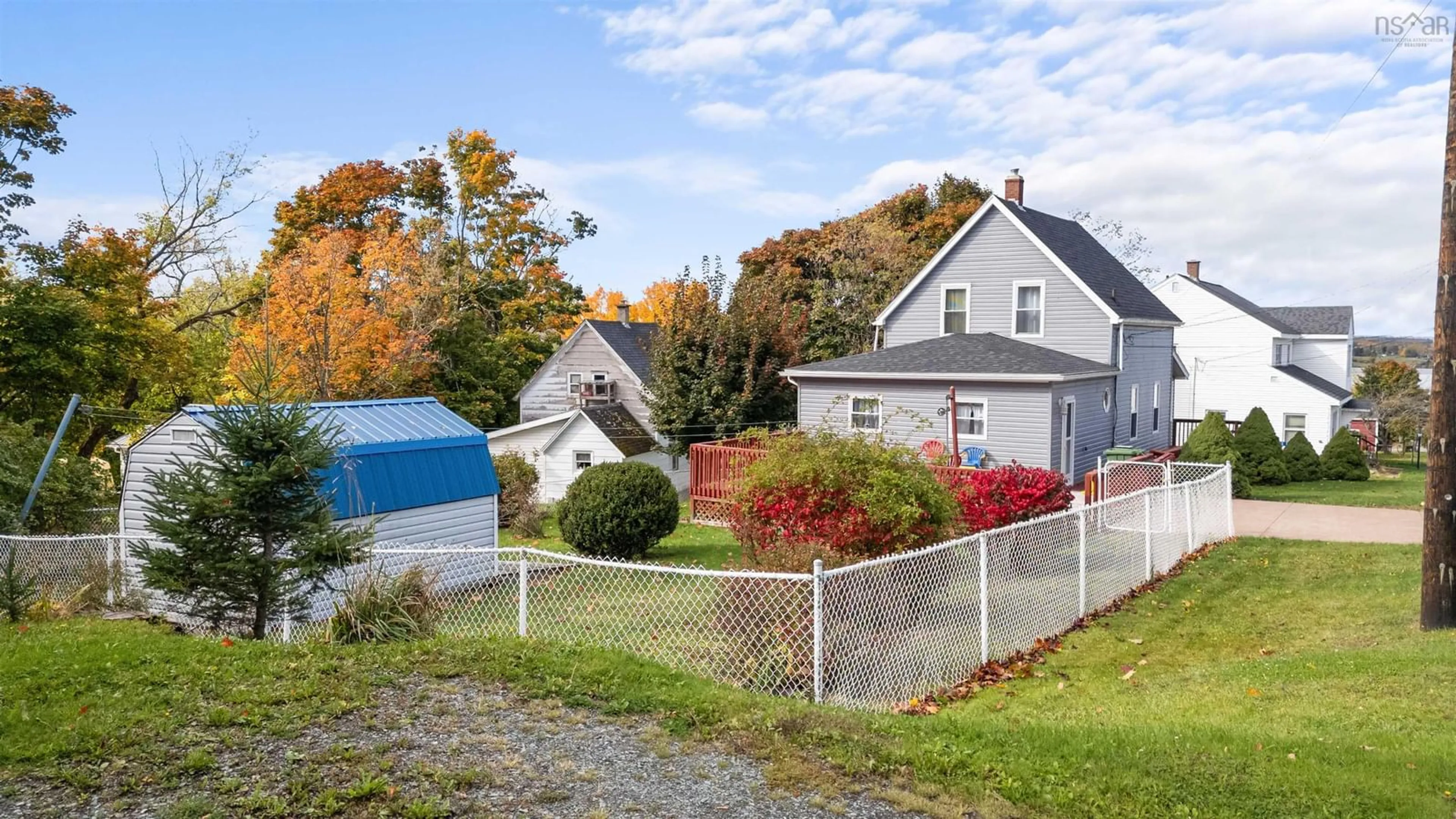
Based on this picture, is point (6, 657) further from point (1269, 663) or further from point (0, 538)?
point (1269, 663)

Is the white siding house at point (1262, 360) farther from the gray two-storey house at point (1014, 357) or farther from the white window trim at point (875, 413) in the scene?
the white window trim at point (875, 413)

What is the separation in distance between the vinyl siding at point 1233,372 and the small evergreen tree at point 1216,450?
14.1 meters

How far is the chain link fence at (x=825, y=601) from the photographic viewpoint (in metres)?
7.77

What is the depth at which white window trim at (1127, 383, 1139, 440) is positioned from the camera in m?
25.8

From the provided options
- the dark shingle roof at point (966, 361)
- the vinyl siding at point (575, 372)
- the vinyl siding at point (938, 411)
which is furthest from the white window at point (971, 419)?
the vinyl siding at point (575, 372)

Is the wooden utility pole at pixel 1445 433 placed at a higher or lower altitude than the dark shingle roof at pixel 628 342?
lower

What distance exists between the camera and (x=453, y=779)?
5.04 meters

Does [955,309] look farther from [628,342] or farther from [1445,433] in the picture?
[1445,433]

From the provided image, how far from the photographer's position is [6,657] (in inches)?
286

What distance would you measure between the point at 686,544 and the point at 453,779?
47.0 ft

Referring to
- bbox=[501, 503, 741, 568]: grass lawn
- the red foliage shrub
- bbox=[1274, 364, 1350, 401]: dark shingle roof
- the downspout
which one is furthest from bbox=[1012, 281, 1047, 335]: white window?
the downspout

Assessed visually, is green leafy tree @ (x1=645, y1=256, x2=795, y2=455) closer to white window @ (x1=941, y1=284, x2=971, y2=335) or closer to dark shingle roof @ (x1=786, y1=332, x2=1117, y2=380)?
dark shingle roof @ (x1=786, y1=332, x2=1117, y2=380)

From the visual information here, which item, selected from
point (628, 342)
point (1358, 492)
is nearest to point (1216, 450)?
point (1358, 492)

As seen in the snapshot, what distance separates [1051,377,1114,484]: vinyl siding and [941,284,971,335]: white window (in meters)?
3.74
